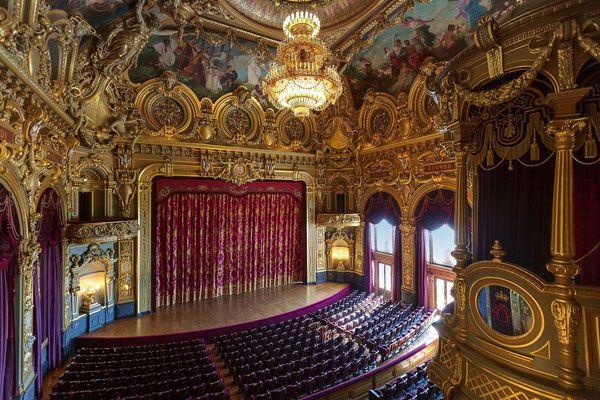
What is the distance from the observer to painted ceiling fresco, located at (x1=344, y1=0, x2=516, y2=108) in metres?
9.08

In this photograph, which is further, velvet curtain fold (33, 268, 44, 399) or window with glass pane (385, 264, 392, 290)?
window with glass pane (385, 264, 392, 290)

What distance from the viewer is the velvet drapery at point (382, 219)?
13.6m

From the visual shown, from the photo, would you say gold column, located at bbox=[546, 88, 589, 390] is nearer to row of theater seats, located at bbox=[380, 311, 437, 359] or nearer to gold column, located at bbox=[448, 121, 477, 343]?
gold column, located at bbox=[448, 121, 477, 343]

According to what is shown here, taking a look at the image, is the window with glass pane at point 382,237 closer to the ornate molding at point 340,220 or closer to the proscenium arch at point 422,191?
the ornate molding at point 340,220

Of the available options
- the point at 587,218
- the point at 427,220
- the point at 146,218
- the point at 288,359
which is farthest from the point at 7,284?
the point at 427,220

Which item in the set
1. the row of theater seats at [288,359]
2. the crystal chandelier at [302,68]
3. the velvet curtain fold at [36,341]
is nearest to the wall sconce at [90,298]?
the velvet curtain fold at [36,341]

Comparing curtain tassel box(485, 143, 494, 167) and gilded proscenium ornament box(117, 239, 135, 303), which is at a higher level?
curtain tassel box(485, 143, 494, 167)

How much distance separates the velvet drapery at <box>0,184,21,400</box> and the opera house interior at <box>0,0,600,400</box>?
0.06 meters

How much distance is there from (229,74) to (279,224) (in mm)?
7759

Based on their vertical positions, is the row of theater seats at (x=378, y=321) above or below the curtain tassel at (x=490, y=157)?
below

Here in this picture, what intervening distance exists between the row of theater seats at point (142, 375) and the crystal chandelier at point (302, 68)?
24.1 feet

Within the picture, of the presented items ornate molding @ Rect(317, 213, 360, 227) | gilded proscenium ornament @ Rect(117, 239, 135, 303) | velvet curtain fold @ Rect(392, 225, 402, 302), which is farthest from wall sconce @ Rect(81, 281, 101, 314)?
velvet curtain fold @ Rect(392, 225, 402, 302)

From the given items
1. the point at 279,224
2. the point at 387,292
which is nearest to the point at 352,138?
the point at 279,224

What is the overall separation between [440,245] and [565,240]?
Result: 32.4 ft
